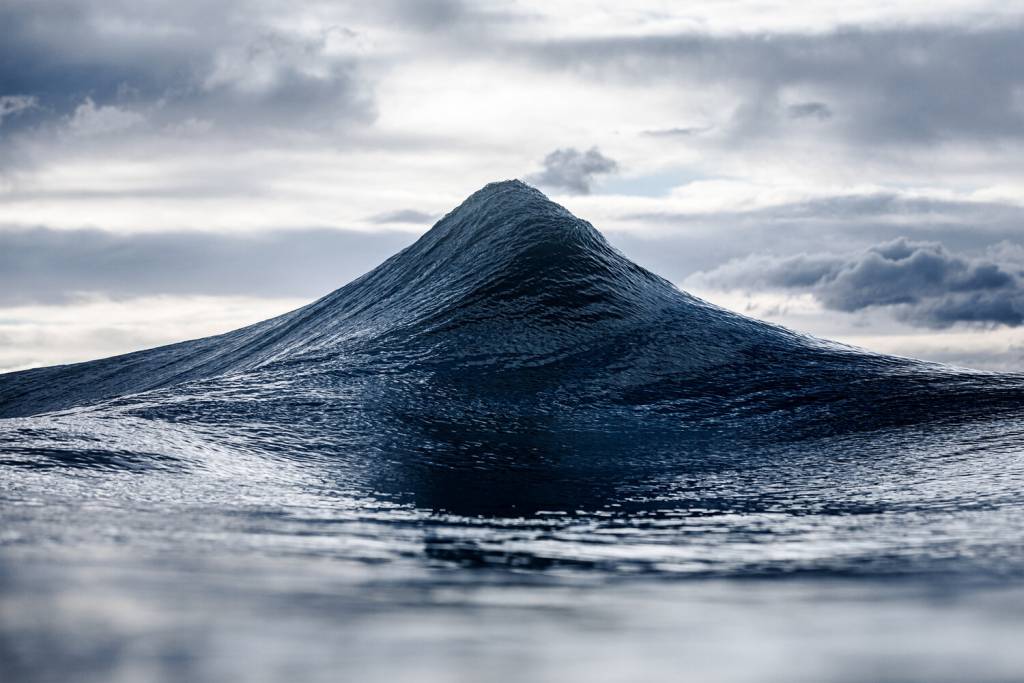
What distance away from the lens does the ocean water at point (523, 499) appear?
3.34m

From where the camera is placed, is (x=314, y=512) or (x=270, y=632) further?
(x=314, y=512)

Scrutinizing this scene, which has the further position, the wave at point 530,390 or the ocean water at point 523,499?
the wave at point 530,390

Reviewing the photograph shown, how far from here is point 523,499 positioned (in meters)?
8.06

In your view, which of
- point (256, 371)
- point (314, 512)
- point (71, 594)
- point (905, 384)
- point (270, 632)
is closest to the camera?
point (270, 632)

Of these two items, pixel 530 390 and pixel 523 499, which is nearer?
pixel 523 499

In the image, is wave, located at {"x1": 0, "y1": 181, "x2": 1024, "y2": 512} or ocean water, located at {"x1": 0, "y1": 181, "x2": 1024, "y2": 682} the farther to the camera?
wave, located at {"x1": 0, "y1": 181, "x2": 1024, "y2": 512}

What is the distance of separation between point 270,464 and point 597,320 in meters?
6.25

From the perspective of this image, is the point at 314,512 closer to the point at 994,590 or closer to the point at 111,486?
the point at 111,486

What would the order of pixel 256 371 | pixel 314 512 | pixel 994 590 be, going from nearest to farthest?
pixel 994 590, pixel 314 512, pixel 256 371

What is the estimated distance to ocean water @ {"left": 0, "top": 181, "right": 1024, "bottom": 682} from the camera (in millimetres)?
3336

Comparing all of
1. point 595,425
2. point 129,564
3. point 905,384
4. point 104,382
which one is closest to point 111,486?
point 129,564

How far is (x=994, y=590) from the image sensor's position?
13.8 ft

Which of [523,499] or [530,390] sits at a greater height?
[530,390]

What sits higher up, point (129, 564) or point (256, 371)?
point (256, 371)
